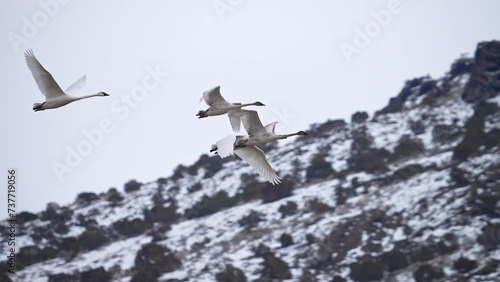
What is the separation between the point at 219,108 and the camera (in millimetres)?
21688

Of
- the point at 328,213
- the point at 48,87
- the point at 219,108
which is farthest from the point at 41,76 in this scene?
the point at 328,213

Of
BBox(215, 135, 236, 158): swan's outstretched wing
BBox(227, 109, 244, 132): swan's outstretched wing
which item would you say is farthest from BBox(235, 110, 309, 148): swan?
BBox(227, 109, 244, 132): swan's outstretched wing

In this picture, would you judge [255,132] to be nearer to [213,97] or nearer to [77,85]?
[213,97]

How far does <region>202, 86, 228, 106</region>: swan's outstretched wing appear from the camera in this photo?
2116 cm

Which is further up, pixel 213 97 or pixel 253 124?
pixel 213 97

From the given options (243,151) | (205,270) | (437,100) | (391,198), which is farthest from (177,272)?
(437,100)

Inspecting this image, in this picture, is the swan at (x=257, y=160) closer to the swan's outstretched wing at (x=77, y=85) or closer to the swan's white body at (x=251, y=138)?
the swan's white body at (x=251, y=138)

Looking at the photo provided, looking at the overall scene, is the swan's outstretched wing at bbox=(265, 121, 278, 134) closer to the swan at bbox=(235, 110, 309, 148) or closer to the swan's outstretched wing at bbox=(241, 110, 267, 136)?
the swan at bbox=(235, 110, 309, 148)

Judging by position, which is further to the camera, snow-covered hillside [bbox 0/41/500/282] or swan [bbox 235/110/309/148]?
snow-covered hillside [bbox 0/41/500/282]

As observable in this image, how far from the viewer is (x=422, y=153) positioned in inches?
2261

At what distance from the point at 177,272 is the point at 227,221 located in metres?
8.13

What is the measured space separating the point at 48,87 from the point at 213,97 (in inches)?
149

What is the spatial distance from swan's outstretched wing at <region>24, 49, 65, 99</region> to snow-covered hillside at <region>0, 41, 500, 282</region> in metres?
19.9

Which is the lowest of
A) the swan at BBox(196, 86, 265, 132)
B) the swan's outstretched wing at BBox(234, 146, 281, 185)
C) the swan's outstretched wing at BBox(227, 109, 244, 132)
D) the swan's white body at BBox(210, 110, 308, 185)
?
the swan's outstretched wing at BBox(234, 146, 281, 185)
